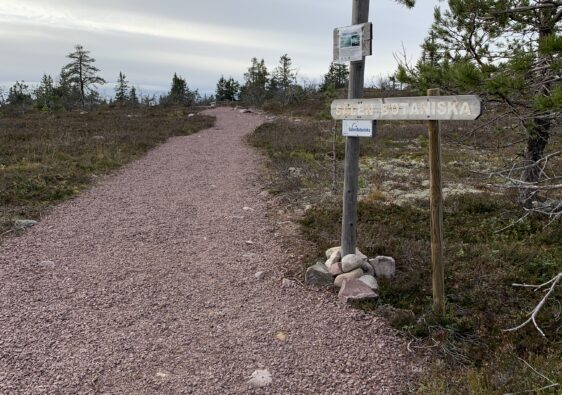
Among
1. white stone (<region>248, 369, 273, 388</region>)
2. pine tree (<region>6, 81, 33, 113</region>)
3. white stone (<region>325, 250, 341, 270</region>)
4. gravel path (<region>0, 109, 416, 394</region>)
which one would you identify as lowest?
white stone (<region>248, 369, 273, 388</region>)

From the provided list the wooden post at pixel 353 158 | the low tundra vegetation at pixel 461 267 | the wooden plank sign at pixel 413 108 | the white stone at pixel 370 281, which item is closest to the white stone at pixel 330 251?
the low tundra vegetation at pixel 461 267

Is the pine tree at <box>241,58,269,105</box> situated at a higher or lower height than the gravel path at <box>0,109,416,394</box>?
higher

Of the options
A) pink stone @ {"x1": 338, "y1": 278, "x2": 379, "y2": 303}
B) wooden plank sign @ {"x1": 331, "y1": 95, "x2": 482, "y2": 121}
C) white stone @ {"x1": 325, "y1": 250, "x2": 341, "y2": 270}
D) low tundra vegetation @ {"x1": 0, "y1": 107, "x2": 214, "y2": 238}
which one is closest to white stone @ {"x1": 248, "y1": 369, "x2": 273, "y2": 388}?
pink stone @ {"x1": 338, "y1": 278, "x2": 379, "y2": 303}

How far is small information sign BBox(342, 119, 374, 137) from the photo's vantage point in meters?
4.56

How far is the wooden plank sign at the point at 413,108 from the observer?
3.45 meters

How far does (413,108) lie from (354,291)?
211 cm

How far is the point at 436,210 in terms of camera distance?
13.2 feet

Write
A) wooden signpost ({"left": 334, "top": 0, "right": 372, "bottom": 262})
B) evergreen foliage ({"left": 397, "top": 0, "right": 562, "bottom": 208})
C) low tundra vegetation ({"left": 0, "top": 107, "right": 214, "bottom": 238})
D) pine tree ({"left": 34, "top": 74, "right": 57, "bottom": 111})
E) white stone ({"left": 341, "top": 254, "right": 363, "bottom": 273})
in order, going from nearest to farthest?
evergreen foliage ({"left": 397, "top": 0, "right": 562, "bottom": 208}) → wooden signpost ({"left": 334, "top": 0, "right": 372, "bottom": 262}) → white stone ({"left": 341, "top": 254, "right": 363, "bottom": 273}) → low tundra vegetation ({"left": 0, "top": 107, "right": 214, "bottom": 238}) → pine tree ({"left": 34, "top": 74, "right": 57, "bottom": 111})

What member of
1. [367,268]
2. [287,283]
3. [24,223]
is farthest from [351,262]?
[24,223]

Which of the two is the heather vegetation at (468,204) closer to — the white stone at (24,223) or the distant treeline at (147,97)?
the white stone at (24,223)

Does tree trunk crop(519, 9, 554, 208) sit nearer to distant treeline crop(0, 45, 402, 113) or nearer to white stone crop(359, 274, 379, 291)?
white stone crop(359, 274, 379, 291)

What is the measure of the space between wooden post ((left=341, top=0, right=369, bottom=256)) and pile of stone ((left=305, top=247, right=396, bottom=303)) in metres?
0.20

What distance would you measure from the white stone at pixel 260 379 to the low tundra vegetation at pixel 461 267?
3.83 feet

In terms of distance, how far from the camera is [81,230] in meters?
7.05
